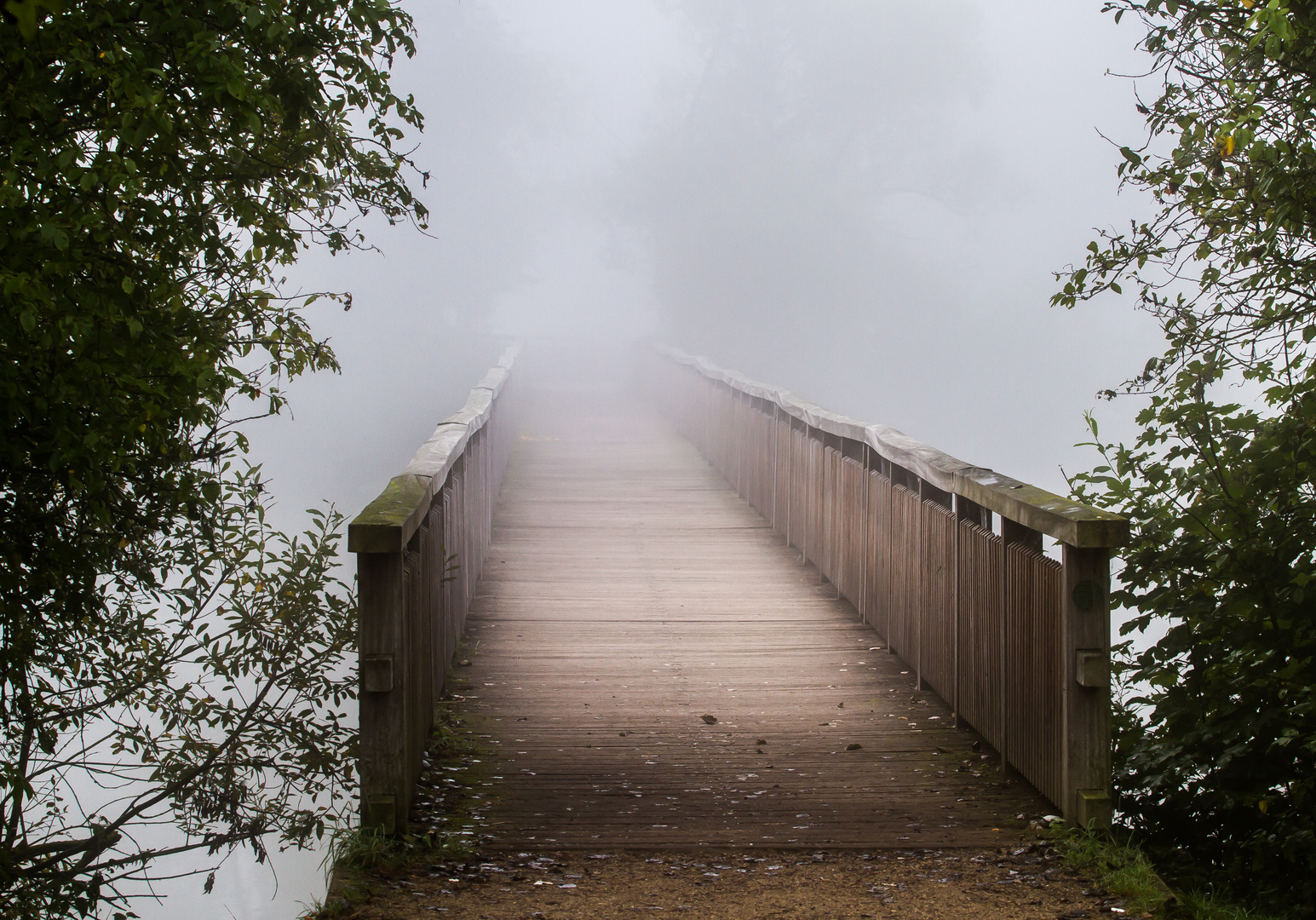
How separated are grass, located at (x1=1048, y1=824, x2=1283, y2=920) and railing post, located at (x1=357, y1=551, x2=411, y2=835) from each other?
2281 millimetres

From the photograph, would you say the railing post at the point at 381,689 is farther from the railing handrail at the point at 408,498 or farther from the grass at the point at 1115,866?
the grass at the point at 1115,866

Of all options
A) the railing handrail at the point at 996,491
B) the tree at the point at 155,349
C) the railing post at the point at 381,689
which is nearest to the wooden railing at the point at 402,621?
the railing post at the point at 381,689

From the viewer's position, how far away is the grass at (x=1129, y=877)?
3.77m

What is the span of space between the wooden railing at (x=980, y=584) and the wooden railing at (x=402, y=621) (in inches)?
90.0

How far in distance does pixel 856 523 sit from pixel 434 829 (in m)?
4.06

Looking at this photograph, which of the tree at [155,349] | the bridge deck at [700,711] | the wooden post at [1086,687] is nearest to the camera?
the tree at [155,349]

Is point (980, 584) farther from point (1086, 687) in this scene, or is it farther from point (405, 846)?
point (405, 846)

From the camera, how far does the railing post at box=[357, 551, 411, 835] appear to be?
164 inches

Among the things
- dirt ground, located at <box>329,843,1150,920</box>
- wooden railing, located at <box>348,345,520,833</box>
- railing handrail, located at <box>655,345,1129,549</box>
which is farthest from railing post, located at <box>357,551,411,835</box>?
railing handrail, located at <box>655,345,1129,549</box>

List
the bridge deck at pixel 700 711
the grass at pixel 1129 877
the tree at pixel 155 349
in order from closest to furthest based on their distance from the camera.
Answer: the tree at pixel 155 349, the grass at pixel 1129 877, the bridge deck at pixel 700 711

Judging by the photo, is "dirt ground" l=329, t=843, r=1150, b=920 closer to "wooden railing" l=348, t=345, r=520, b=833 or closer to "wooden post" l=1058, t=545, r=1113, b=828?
"wooden post" l=1058, t=545, r=1113, b=828

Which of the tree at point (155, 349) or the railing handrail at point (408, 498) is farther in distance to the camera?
the railing handrail at point (408, 498)

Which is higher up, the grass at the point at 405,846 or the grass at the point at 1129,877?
the grass at the point at 405,846

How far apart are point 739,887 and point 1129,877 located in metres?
1.23
